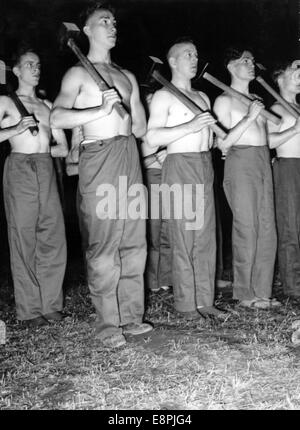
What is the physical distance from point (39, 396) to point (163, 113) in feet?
6.86

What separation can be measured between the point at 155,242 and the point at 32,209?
136 centimetres

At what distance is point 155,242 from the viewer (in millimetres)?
4801

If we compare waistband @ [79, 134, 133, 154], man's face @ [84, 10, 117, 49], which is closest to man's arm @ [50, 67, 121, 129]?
waistband @ [79, 134, 133, 154]

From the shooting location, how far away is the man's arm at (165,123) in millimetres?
3594

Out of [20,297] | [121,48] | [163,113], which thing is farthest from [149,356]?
[121,48]

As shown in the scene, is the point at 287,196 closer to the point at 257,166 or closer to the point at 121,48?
the point at 257,166

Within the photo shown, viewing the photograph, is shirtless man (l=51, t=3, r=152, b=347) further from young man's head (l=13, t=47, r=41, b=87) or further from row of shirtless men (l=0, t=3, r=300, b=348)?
young man's head (l=13, t=47, r=41, b=87)

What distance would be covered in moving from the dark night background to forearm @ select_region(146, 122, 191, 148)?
5720 mm

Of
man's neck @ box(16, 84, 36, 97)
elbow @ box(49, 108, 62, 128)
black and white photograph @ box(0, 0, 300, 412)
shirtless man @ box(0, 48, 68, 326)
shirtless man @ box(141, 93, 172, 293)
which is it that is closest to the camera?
black and white photograph @ box(0, 0, 300, 412)

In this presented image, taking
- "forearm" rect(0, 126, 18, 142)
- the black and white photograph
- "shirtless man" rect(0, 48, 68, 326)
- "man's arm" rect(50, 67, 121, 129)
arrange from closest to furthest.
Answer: the black and white photograph, "man's arm" rect(50, 67, 121, 129), "forearm" rect(0, 126, 18, 142), "shirtless man" rect(0, 48, 68, 326)

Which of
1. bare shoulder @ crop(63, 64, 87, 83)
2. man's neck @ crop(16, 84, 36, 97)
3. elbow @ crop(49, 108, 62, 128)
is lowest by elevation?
elbow @ crop(49, 108, 62, 128)

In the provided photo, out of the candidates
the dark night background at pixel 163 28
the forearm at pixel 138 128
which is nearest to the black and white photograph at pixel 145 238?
the forearm at pixel 138 128

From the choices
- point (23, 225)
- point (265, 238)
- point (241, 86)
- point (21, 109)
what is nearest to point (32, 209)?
point (23, 225)

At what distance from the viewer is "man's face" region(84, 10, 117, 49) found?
3506mm
